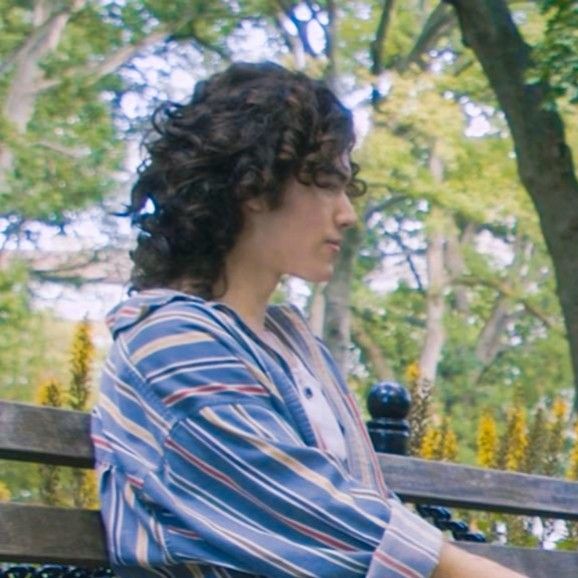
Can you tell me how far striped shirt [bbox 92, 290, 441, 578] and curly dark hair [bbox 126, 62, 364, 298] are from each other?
0.51ft

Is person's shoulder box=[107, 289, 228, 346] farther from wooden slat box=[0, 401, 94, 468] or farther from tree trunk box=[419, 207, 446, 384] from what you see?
tree trunk box=[419, 207, 446, 384]

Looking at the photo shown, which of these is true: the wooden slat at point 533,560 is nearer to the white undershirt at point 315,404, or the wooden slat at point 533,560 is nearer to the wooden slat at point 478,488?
the wooden slat at point 478,488

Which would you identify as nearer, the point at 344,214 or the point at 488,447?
the point at 344,214

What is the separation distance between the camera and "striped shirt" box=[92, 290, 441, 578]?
6.39ft

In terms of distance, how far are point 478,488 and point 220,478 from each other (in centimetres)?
130

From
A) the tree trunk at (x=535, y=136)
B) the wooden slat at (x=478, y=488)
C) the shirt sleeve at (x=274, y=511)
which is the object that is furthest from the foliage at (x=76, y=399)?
the shirt sleeve at (x=274, y=511)

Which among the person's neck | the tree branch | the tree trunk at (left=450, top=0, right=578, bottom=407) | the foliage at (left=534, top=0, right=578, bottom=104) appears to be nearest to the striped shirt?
the person's neck

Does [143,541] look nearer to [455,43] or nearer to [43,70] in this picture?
[43,70]

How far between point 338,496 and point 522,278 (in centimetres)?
2665

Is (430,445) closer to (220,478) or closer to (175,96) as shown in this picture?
(220,478)

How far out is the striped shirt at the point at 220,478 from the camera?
1.95 meters

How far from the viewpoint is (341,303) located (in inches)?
755

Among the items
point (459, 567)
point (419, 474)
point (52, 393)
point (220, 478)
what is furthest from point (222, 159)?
point (52, 393)

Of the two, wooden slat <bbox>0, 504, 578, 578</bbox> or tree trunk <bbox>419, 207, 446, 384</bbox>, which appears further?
tree trunk <bbox>419, 207, 446, 384</bbox>
